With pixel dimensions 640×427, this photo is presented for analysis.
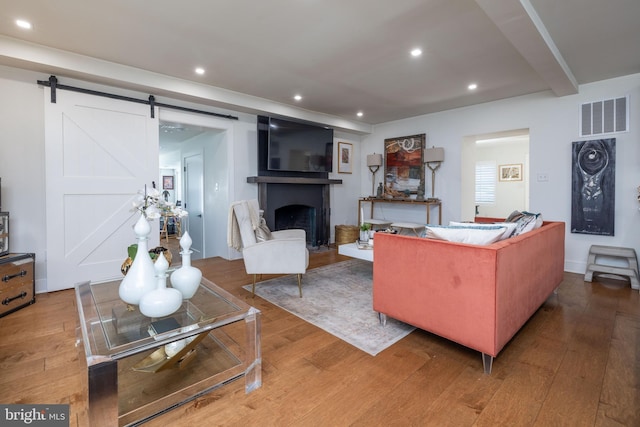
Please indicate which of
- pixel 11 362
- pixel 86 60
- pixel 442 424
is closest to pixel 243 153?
pixel 86 60

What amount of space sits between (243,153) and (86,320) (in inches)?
141

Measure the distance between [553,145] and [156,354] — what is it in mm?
5140

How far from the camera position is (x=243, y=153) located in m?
4.88

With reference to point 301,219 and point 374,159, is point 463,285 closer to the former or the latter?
point 301,219

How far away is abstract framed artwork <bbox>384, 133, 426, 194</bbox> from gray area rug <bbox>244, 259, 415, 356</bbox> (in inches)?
87.4

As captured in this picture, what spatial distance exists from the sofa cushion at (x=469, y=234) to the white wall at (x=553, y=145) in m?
2.95

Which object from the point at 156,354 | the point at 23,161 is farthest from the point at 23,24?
the point at 156,354

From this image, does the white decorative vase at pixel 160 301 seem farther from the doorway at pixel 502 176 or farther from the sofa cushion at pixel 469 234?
the doorway at pixel 502 176

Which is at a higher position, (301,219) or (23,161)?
(23,161)

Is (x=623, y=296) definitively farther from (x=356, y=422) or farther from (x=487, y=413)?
(x=356, y=422)

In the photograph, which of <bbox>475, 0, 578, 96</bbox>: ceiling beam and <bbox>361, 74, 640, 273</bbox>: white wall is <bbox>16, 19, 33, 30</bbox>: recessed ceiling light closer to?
<bbox>475, 0, 578, 96</bbox>: ceiling beam

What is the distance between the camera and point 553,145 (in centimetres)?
419

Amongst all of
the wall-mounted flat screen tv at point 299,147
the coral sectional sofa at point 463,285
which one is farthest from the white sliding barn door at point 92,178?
the coral sectional sofa at point 463,285

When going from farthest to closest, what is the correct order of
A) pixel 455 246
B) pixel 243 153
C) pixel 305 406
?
pixel 243 153 → pixel 455 246 → pixel 305 406
